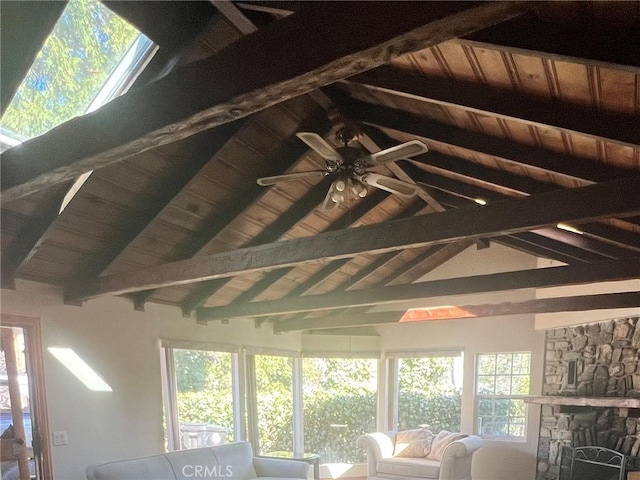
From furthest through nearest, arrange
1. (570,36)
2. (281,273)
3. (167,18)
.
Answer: (281,273), (167,18), (570,36)

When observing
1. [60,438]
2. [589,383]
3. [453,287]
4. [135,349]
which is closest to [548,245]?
[453,287]

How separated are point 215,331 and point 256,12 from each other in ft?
15.3

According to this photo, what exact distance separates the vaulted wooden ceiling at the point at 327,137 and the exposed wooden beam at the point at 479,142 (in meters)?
0.01

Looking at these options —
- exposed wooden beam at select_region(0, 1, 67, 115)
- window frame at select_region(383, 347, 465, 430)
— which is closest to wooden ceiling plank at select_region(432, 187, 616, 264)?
window frame at select_region(383, 347, 465, 430)

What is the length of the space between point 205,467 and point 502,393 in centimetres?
426

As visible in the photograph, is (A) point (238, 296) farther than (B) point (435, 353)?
No

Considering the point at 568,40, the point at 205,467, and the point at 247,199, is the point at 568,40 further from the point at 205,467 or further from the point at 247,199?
the point at 205,467

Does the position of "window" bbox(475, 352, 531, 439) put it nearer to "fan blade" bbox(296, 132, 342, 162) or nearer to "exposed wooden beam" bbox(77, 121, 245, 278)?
"fan blade" bbox(296, 132, 342, 162)

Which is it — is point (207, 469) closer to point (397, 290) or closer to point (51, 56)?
point (397, 290)

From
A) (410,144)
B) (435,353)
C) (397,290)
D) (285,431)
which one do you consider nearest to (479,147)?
(410,144)

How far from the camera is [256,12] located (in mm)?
2611

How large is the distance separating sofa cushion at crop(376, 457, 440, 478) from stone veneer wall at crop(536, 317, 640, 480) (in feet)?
5.07

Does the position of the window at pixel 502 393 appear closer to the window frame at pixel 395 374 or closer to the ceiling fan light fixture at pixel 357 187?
the window frame at pixel 395 374

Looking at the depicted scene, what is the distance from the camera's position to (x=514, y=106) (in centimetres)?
244
